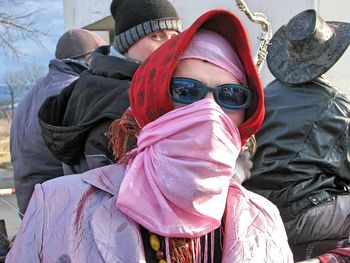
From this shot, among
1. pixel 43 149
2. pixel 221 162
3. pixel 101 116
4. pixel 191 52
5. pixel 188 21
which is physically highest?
pixel 191 52

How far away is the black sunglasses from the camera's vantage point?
4.89 feet

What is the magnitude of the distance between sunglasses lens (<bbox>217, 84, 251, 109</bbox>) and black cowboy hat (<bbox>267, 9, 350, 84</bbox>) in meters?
1.46

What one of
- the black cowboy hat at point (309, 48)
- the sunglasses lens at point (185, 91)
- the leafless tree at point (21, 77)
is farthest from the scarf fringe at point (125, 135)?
the leafless tree at point (21, 77)

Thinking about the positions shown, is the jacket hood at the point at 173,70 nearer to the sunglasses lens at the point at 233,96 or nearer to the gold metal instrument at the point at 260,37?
the sunglasses lens at the point at 233,96

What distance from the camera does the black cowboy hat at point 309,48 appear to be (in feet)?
9.61

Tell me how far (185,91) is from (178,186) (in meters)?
0.26

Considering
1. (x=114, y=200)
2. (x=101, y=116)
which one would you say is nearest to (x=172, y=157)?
(x=114, y=200)

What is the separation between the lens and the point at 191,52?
1.53m

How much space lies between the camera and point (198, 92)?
1.49m

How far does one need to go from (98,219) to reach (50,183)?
7.2 inches

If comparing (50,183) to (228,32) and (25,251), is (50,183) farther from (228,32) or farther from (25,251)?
(228,32)

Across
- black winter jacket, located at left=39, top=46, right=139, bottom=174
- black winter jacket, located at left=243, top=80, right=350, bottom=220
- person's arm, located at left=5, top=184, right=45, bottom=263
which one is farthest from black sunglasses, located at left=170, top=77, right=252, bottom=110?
black winter jacket, located at left=243, top=80, right=350, bottom=220

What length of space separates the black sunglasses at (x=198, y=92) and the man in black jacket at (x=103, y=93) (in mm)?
796

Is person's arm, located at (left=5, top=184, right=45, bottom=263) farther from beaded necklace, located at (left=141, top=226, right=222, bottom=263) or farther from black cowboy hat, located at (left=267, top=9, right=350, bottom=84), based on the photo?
black cowboy hat, located at (left=267, top=9, right=350, bottom=84)
